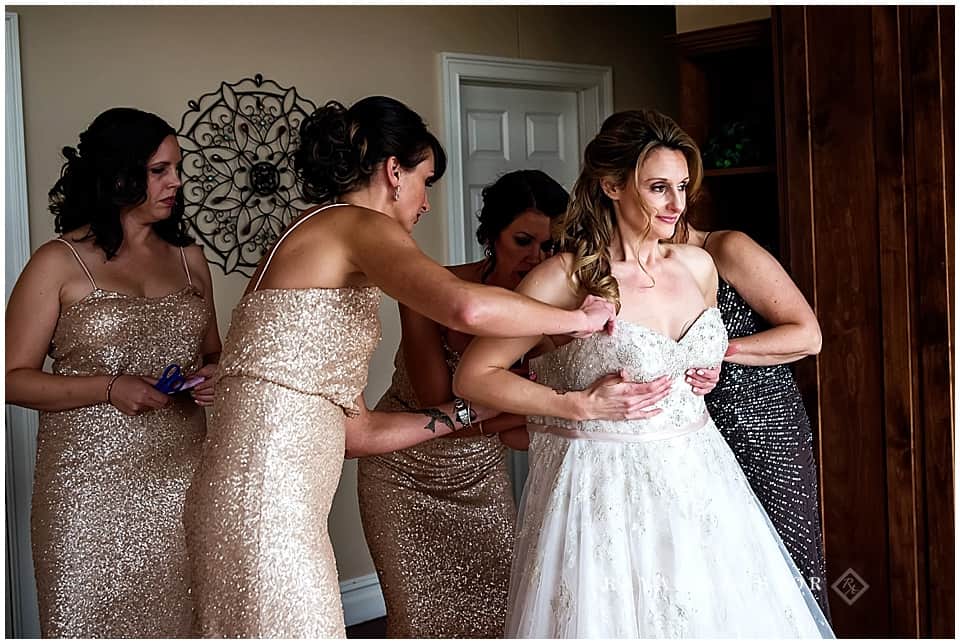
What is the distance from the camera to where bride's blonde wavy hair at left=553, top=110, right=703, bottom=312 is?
7.62ft

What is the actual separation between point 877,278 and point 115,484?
2.08 metres

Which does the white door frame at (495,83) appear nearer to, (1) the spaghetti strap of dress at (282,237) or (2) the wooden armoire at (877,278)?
(2) the wooden armoire at (877,278)

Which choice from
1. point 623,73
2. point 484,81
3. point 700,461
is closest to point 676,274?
point 700,461

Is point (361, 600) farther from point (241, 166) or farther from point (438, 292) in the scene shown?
point (438, 292)

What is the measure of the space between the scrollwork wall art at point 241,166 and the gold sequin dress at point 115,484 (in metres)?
1.10

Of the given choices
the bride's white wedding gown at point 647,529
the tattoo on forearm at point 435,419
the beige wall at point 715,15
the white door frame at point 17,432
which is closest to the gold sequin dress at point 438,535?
the tattoo on forearm at point 435,419

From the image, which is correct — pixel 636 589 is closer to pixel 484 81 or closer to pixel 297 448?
pixel 297 448

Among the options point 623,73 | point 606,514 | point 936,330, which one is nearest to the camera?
point 606,514

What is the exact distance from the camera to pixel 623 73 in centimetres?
507

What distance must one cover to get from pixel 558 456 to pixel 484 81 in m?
2.68

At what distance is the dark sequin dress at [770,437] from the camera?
2.76 metres

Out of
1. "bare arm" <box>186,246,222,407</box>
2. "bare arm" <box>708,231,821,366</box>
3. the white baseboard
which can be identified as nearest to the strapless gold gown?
"bare arm" <box>186,246,222,407</box>

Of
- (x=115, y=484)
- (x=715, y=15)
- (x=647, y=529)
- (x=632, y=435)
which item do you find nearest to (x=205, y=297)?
(x=115, y=484)

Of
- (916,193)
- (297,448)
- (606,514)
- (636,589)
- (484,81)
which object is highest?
(484,81)
